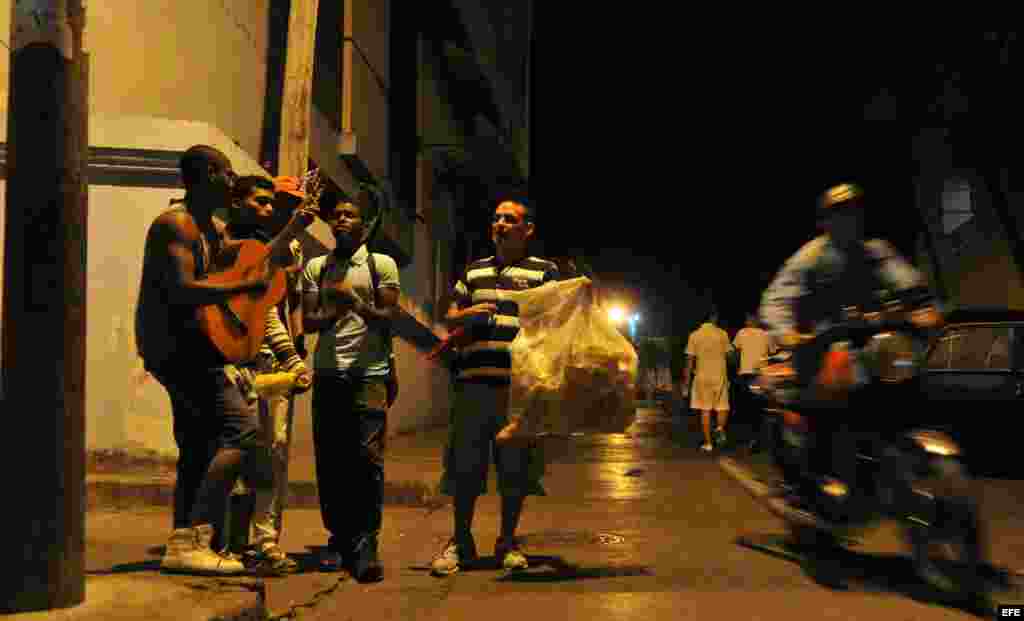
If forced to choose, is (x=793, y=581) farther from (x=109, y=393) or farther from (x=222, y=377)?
(x=109, y=393)

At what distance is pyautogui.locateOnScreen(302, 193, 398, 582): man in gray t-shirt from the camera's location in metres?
5.42

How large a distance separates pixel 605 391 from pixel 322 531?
248 centimetres

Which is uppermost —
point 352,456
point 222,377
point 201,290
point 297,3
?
point 297,3

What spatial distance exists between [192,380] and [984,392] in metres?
7.94

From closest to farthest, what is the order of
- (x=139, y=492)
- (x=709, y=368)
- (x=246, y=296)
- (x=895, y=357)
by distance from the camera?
(x=246, y=296) → (x=895, y=357) → (x=139, y=492) → (x=709, y=368)

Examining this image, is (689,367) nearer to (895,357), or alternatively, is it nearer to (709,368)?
(709,368)

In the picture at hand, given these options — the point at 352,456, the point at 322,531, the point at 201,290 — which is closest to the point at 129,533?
the point at 322,531

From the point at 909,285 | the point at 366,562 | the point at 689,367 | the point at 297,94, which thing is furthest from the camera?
the point at 689,367

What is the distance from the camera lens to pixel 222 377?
15.6 feet

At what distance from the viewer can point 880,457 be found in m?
5.02

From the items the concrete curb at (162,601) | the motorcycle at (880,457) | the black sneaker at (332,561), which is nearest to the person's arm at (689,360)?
the motorcycle at (880,457)

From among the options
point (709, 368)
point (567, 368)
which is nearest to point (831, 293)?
point (567, 368)

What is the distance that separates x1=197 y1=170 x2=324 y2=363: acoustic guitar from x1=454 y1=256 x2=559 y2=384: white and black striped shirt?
939 mm

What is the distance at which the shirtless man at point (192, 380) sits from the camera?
4.64 m
